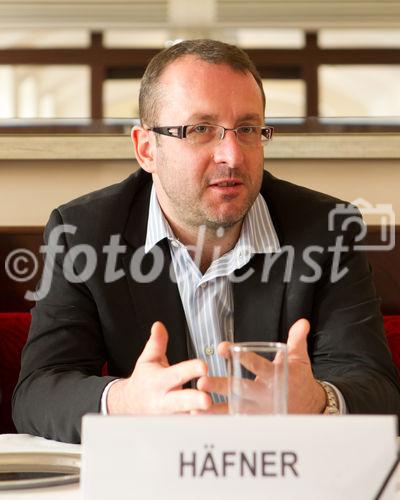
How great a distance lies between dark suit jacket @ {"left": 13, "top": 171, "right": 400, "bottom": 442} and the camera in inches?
56.3

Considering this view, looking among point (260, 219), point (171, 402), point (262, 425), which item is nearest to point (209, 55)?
point (260, 219)

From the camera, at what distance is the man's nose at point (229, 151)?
59.2 inches

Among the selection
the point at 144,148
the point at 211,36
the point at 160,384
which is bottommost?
the point at 160,384

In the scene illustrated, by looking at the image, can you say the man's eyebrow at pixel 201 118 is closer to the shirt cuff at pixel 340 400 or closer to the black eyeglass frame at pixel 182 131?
the black eyeglass frame at pixel 182 131

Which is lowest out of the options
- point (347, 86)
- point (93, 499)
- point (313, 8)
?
point (93, 499)

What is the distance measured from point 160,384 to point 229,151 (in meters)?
0.64

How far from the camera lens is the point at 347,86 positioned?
214 cm

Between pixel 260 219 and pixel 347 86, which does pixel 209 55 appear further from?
pixel 347 86

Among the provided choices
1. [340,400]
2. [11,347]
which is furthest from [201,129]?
[11,347]

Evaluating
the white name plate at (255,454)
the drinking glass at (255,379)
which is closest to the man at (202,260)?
the drinking glass at (255,379)

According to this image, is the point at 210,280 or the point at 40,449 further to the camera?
the point at 210,280

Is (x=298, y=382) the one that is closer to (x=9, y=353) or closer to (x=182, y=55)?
(x=182, y=55)

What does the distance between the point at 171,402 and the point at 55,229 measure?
81 cm

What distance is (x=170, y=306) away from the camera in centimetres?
157
